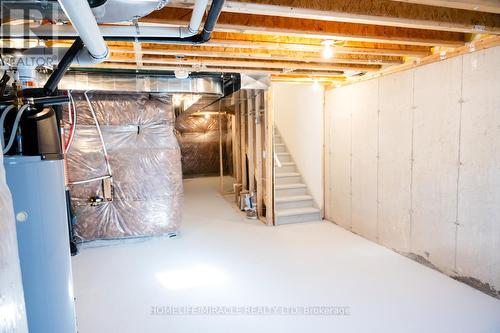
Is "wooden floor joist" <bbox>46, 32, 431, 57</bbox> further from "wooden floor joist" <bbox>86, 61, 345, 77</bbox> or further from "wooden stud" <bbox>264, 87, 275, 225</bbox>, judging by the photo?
"wooden stud" <bbox>264, 87, 275, 225</bbox>

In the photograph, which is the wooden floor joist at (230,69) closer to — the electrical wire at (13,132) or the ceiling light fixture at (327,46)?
the ceiling light fixture at (327,46)

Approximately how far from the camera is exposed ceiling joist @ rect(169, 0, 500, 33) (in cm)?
179

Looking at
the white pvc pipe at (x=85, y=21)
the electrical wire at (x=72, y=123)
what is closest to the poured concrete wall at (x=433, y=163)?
the white pvc pipe at (x=85, y=21)

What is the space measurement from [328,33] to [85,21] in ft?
5.80

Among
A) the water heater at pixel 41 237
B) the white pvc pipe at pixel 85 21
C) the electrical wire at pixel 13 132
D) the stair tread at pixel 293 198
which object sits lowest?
the stair tread at pixel 293 198

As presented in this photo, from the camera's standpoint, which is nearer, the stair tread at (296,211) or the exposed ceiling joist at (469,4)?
the exposed ceiling joist at (469,4)

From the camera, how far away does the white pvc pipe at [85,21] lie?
39.5 inches

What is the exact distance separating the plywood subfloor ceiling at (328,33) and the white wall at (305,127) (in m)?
1.51

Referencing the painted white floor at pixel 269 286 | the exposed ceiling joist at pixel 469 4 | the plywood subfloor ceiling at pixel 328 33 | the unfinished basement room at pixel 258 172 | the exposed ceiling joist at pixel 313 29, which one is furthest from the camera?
the painted white floor at pixel 269 286

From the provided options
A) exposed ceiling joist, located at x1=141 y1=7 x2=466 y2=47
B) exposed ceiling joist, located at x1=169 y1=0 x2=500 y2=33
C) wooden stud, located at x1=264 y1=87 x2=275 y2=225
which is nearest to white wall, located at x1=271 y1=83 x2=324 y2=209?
wooden stud, located at x1=264 y1=87 x2=275 y2=225

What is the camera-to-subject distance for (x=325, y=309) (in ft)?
7.61

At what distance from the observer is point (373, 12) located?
196cm

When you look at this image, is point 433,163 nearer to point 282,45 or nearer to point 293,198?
point 282,45

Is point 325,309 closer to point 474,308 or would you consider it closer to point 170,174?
point 474,308
